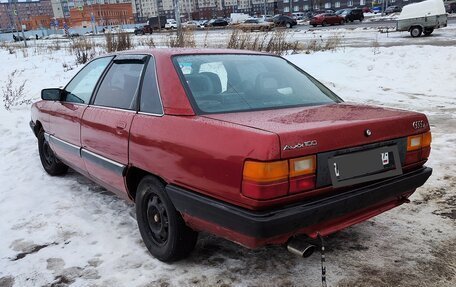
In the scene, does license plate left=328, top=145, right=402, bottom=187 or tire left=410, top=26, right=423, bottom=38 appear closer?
license plate left=328, top=145, right=402, bottom=187

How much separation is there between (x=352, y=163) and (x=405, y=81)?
9.10 meters

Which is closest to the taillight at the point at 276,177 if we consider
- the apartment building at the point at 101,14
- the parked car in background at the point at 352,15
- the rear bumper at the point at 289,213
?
the rear bumper at the point at 289,213

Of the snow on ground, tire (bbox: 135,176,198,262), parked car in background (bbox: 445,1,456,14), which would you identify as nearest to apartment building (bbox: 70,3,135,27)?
parked car in background (bbox: 445,1,456,14)

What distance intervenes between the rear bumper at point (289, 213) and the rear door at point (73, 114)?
1750 millimetres

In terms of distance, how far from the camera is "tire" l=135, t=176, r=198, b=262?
9.46 ft

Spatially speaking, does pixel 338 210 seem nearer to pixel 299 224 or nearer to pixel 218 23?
pixel 299 224

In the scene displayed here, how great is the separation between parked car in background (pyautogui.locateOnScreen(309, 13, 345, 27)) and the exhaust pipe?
42.8m

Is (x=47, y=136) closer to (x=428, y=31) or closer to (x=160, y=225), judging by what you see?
(x=160, y=225)

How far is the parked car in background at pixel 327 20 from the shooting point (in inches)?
1667

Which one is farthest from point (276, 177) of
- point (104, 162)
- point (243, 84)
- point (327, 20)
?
point (327, 20)

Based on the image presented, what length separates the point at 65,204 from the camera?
168 inches

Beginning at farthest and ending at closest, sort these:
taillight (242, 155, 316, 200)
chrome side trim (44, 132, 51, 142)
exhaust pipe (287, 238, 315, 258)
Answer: chrome side trim (44, 132, 51, 142)
exhaust pipe (287, 238, 315, 258)
taillight (242, 155, 316, 200)

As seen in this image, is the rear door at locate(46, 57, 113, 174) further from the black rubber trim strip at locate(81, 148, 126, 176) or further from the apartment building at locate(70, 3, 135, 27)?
the apartment building at locate(70, 3, 135, 27)

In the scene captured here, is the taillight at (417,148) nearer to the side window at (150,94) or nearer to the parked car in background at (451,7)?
the side window at (150,94)
